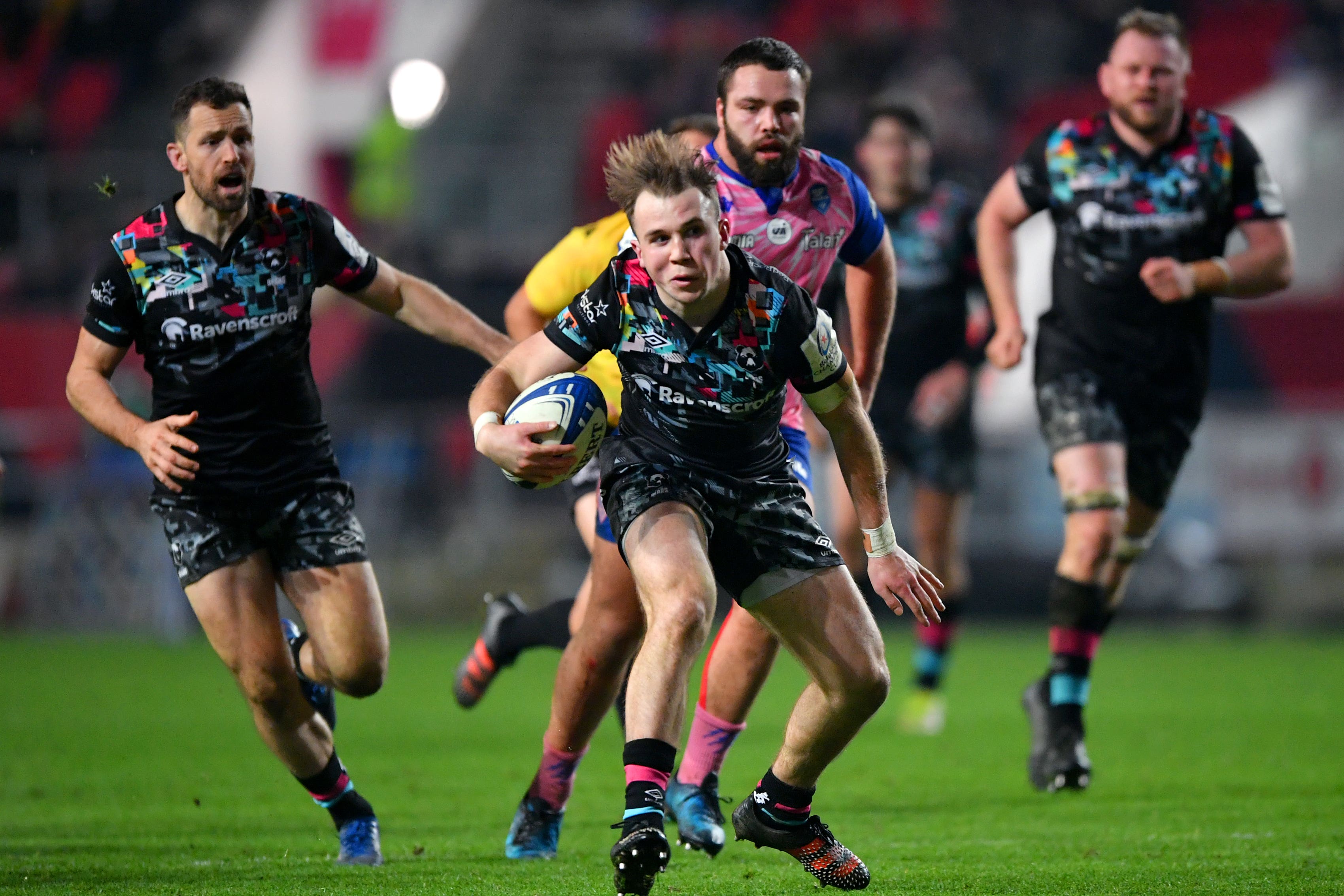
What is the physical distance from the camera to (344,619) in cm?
530

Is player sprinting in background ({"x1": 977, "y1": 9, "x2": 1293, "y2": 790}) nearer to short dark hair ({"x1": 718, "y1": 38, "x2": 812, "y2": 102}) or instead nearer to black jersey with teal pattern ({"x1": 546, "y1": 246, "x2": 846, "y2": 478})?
short dark hair ({"x1": 718, "y1": 38, "x2": 812, "y2": 102})

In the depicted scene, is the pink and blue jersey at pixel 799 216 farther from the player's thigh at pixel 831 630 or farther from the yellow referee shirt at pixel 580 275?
the player's thigh at pixel 831 630

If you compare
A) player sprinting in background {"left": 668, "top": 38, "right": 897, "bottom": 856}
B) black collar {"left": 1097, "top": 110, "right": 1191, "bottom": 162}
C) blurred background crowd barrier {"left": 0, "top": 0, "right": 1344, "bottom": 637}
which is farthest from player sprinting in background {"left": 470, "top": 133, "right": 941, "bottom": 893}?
blurred background crowd barrier {"left": 0, "top": 0, "right": 1344, "bottom": 637}

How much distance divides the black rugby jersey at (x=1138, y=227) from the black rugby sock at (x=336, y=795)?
3.40 meters

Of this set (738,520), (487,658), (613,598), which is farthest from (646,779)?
(487,658)

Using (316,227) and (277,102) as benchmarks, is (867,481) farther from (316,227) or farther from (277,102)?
(277,102)

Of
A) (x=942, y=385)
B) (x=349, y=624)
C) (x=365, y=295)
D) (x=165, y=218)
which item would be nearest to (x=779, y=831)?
(x=349, y=624)

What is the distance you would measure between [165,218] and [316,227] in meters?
0.47

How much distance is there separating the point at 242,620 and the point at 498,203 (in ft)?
45.3

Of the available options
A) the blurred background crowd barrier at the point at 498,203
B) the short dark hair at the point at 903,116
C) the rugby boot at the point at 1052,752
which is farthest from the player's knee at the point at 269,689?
the blurred background crowd barrier at the point at 498,203

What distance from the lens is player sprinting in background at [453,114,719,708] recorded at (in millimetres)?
5758

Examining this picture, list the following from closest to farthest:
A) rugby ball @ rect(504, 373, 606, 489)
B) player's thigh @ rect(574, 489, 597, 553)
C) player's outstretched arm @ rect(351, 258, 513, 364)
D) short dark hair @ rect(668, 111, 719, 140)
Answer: rugby ball @ rect(504, 373, 606, 489), player's outstretched arm @ rect(351, 258, 513, 364), player's thigh @ rect(574, 489, 597, 553), short dark hair @ rect(668, 111, 719, 140)

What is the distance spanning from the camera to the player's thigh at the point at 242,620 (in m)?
5.20

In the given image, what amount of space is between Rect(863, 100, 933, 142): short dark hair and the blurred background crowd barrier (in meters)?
2.15
